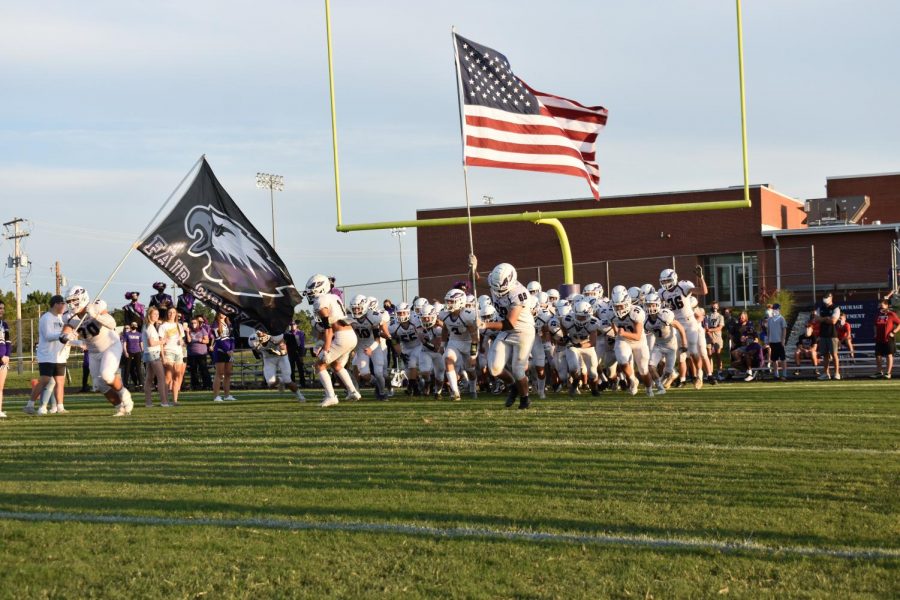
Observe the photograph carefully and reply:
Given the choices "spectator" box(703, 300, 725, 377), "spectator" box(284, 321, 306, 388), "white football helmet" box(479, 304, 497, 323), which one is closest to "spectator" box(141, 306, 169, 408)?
"spectator" box(284, 321, 306, 388)

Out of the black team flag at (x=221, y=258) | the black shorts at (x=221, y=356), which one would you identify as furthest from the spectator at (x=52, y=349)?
the black shorts at (x=221, y=356)

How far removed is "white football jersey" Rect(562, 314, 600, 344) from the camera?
15.4 meters

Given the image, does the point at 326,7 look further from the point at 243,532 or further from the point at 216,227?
the point at 243,532

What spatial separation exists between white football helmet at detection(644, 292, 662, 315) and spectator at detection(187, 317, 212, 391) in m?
9.00

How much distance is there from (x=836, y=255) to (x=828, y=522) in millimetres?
31235

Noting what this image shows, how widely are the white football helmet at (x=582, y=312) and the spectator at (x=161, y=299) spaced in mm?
6373

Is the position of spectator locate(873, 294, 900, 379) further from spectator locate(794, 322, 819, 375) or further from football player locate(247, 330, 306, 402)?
football player locate(247, 330, 306, 402)

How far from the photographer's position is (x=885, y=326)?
750 inches

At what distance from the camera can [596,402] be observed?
13766 millimetres

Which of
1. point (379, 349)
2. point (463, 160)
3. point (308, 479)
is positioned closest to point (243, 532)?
point (308, 479)

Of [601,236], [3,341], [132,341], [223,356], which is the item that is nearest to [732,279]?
[601,236]

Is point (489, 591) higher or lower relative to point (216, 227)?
lower

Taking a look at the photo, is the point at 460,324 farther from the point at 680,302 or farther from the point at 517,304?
the point at 680,302

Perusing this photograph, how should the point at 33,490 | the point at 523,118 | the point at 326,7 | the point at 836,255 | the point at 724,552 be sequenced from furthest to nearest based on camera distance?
1. the point at 836,255
2. the point at 326,7
3. the point at 523,118
4. the point at 33,490
5. the point at 724,552
